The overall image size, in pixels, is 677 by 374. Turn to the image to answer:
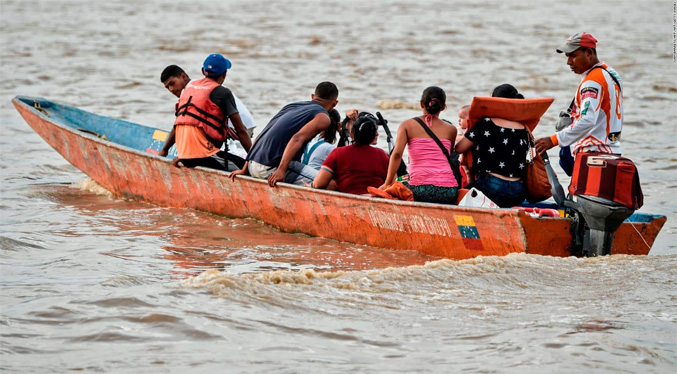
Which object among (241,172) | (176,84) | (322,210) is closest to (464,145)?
(322,210)

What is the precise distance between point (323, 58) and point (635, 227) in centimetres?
1558

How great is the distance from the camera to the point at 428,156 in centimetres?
645

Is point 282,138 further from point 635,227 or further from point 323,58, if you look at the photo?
point 323,58

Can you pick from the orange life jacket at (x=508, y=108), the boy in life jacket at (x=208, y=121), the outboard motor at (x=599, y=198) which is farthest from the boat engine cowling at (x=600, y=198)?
the boy in life jacket at (x=208, y=121)

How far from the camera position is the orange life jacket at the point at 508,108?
625 centimetres

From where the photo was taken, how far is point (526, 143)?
251 inches

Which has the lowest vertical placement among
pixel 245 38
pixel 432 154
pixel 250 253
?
pixel 250 253

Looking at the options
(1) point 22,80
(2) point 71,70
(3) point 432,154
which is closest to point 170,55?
(2) point 71,70

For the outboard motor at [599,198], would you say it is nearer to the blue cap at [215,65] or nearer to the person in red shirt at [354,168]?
the person in red shirt at [354,168]

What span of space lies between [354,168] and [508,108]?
1277 millimetres

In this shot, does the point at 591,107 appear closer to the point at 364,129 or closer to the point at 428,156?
the point at 428,156

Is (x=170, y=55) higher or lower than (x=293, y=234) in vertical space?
higher

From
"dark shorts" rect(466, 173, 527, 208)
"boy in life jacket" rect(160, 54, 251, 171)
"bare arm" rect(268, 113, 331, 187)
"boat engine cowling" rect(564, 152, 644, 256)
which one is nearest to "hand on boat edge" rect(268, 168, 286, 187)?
"bare arm" rect(268, 113, 331, 187)

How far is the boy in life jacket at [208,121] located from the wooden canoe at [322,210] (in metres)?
0.17
